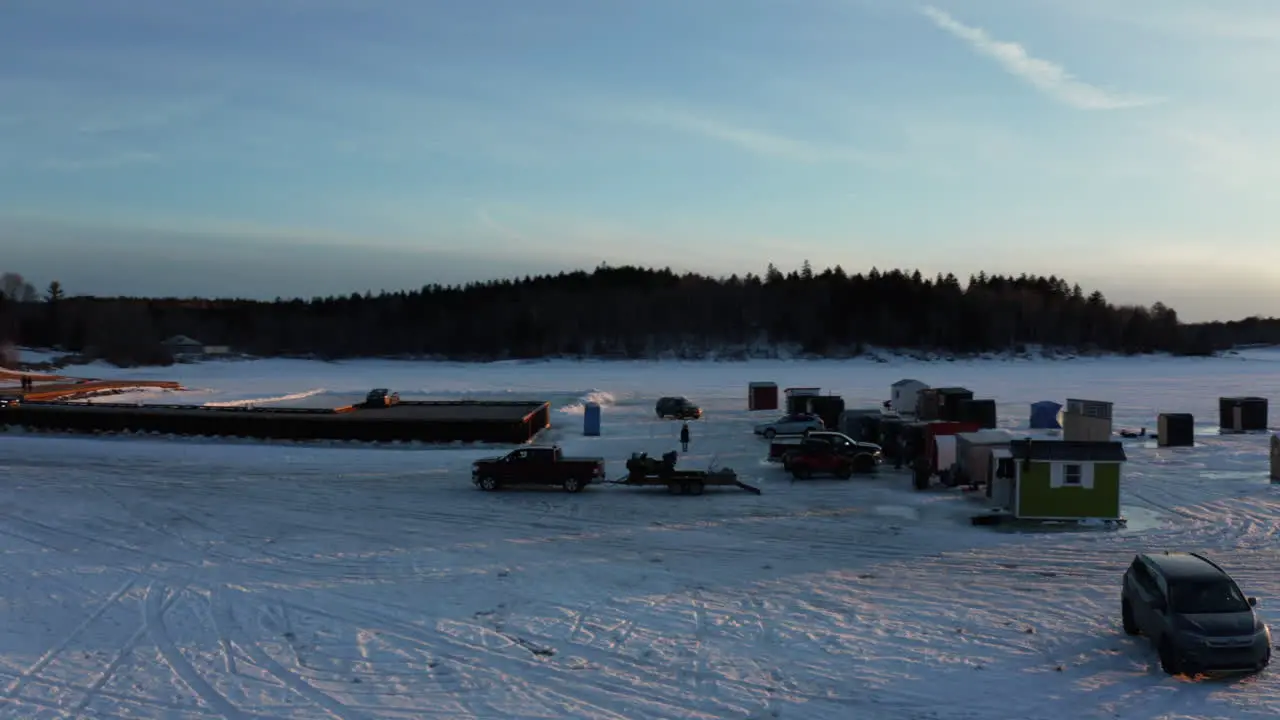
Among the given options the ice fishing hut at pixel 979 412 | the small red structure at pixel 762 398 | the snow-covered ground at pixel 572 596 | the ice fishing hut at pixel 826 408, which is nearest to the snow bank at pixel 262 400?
the snow-covered ground at pixel 572 596

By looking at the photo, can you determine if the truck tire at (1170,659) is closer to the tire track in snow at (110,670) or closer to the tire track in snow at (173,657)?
the tire track in snow at (173,657)

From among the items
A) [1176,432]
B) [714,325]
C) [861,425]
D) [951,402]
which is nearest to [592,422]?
[861,425]

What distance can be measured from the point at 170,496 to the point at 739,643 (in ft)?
62.0

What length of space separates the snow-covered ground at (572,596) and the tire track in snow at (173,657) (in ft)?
0.17

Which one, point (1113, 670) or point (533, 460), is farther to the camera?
point (533, 460)

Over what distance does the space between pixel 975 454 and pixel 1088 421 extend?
1265 centimetres

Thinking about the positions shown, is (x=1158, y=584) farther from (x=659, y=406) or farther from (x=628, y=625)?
(x=659, y=406)

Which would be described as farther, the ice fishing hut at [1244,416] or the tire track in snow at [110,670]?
the ice fishing hut at [1244,416]

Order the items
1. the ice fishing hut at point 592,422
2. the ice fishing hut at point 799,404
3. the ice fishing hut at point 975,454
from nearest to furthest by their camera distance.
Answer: the ice fishing hut at point 975,454 < the ice fishing hut at point 592,422 < the ice fishing hut at point 799,404

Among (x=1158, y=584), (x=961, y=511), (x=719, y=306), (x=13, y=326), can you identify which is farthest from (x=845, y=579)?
(x=13, y=326)

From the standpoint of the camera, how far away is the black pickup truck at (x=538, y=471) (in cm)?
2691

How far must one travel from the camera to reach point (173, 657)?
1340cm

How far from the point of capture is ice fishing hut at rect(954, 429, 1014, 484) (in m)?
26.9

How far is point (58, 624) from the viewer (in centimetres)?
1488
